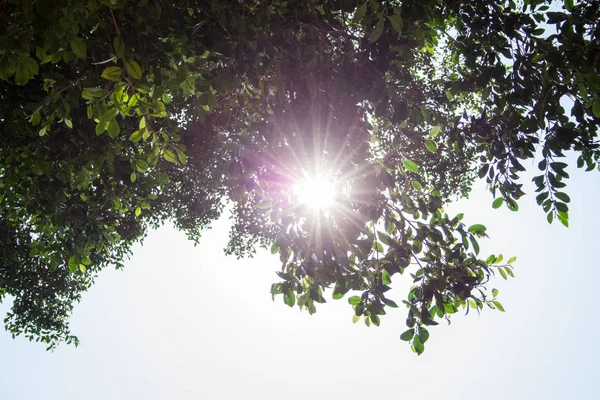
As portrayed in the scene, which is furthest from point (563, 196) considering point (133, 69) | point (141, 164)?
point (141, 164)

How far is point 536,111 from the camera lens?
399 centimetres

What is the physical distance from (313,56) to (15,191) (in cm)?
477

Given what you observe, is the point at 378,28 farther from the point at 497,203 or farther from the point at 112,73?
the point at 497,203

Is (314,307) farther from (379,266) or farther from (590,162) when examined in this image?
(590,162)

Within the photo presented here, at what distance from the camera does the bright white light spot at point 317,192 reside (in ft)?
13.5

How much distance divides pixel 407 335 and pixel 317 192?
159cm

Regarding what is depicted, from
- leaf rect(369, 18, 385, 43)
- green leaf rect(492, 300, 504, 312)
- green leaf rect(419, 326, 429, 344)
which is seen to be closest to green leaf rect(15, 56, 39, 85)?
leaf rect(369, 18, 385, 43)

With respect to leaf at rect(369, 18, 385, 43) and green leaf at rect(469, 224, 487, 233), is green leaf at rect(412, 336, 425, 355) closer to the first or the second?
green leaf at rect(469, 224, 487, 233)

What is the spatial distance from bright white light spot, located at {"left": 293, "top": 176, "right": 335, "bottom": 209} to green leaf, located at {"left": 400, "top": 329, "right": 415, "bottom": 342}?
4.60ft

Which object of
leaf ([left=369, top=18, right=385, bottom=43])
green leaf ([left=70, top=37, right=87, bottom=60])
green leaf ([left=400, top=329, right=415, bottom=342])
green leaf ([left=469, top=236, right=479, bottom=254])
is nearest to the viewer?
green leaf ([left=70, top=37, right=87, bottom=60])

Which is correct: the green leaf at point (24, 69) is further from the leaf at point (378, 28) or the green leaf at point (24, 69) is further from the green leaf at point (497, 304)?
the green leaf at point (497, 304)

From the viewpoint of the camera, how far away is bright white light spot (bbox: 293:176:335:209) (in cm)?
410

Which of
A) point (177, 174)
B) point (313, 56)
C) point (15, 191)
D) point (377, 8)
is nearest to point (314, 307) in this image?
point (313, 56)

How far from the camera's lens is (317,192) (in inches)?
163
